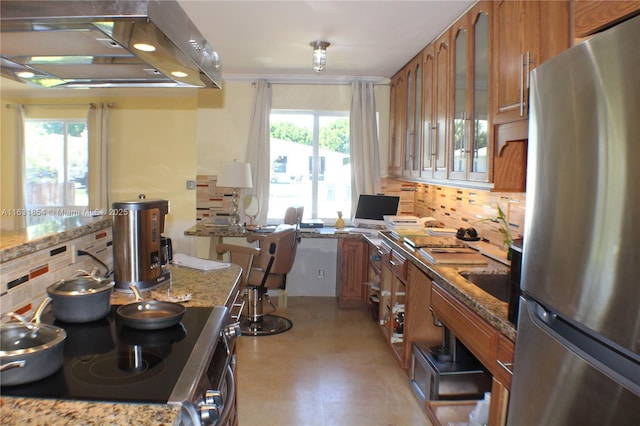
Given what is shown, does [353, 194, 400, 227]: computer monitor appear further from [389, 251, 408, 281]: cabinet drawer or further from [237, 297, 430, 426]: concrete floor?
[389, 251, 408, 281]: cabinet drawer

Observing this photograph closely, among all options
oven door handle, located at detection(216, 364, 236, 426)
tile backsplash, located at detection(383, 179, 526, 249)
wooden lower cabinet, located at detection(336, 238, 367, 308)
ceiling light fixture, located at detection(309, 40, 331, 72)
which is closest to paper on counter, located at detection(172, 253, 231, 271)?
oven door handle, located at detection(216, 364, 236, 426)

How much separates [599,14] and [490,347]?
1.14m

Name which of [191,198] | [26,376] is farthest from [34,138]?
[26,376]

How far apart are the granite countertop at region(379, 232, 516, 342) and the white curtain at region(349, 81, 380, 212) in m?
1.91

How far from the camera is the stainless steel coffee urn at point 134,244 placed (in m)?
1.81

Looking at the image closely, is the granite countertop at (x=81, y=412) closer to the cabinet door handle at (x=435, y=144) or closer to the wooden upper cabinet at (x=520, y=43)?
the wooden upper cabinet at (x=520, y=43)

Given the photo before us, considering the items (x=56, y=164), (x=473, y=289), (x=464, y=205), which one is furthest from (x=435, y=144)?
(x=56, y=164)

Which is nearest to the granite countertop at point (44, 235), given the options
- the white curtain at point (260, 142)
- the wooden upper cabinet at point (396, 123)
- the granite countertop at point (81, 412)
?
the granite countertop at point (81, 412)

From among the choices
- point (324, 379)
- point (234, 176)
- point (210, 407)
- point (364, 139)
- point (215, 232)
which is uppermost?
point (364, 139)

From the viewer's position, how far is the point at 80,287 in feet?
4.97

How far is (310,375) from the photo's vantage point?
10.4 feet

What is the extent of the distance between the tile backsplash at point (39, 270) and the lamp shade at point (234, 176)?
7.83ft

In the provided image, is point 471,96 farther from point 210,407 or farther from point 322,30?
point 210,407

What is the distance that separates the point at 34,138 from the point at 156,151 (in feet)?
5.81
